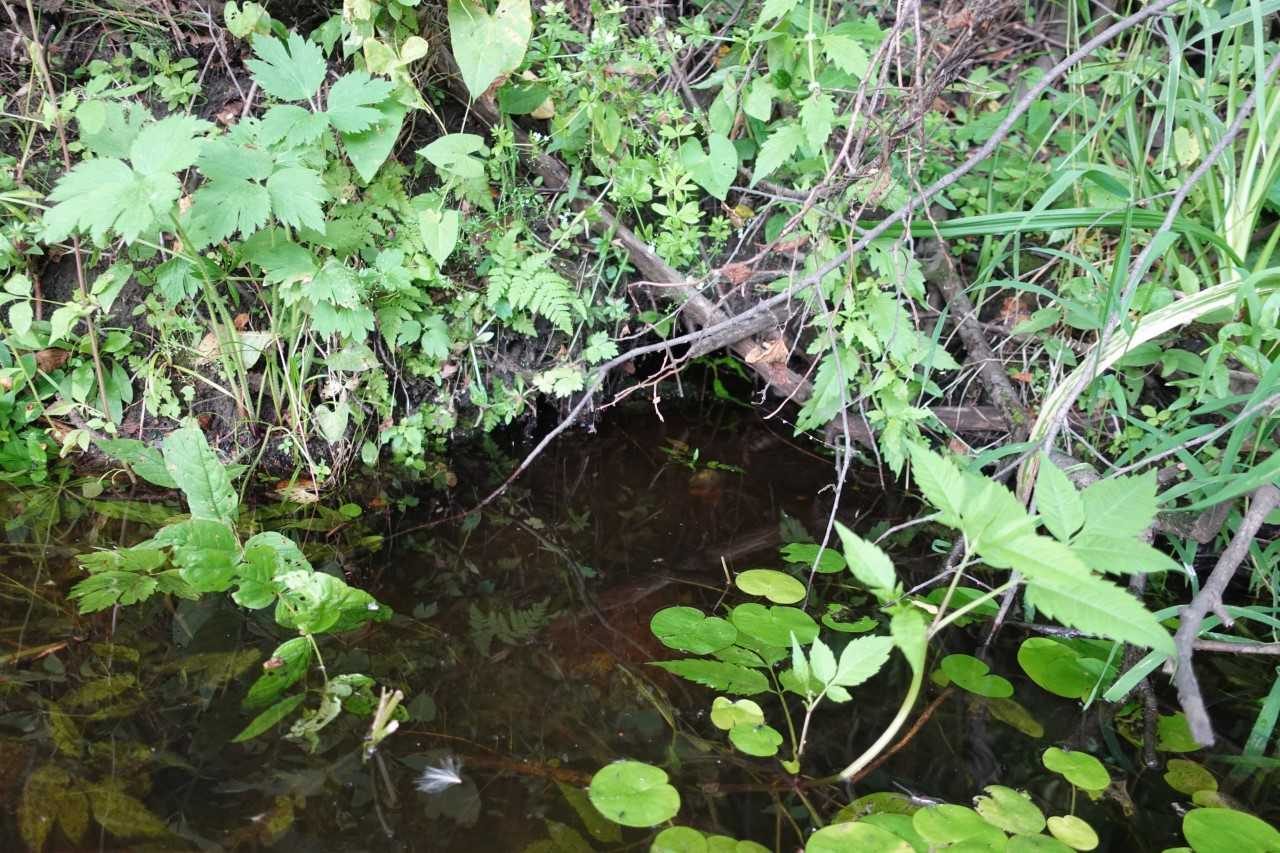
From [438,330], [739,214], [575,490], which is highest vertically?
[739,214]

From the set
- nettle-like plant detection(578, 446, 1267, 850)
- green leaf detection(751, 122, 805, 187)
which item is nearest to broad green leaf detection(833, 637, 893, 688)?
nettle-like plant detection(578, 446, 1267, 850)

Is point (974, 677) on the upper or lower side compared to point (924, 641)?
lower

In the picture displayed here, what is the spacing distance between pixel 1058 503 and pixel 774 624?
68cm

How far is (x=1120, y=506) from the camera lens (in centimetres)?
127

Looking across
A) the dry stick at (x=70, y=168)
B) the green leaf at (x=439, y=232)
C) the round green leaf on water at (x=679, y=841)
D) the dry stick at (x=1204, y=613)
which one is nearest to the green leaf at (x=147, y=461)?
the dry stick at (x=70, y=168)

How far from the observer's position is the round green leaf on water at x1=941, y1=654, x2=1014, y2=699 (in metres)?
1.69

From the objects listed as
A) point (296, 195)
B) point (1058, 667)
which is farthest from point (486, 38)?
point (1058, 667)

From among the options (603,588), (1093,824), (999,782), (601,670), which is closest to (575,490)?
(603,588)

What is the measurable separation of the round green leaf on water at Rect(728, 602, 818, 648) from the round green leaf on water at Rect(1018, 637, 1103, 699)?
1.38 ft

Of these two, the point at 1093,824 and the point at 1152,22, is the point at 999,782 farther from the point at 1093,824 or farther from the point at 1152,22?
the point at 1152,22

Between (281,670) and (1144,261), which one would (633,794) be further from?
(1144,261)

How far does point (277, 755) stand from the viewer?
142 centimetres

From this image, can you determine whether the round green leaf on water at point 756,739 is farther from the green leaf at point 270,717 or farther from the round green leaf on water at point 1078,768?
the green leaf at point 270,717

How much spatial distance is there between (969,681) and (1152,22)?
1.68m
